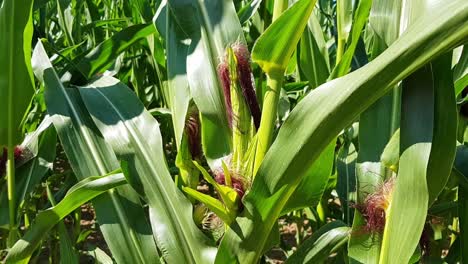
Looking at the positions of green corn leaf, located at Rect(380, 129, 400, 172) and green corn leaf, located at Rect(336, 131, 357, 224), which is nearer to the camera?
green corn leaf, located at Rect(380, 129, 400, 172)

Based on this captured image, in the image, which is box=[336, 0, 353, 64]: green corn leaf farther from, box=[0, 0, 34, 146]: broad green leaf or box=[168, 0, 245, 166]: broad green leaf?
box=[0, 0, 34, 146]: broad green leaf

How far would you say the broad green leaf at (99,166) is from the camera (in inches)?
37.2

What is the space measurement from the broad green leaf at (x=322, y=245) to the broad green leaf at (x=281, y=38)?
0.29m

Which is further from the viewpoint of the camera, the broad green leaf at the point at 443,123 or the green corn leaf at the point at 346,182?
the green corn leaf at the point at 346,182

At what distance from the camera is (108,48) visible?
4.20 feet

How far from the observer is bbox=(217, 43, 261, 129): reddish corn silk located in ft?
2.57

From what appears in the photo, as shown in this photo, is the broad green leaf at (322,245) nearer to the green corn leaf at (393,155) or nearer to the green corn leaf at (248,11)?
the green corn leaf at (393,155)

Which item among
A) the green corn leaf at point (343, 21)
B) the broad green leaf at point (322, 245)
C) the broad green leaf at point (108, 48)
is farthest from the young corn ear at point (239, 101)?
the broad green leaf at point (108, 48)

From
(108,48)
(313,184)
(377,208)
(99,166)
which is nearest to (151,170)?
(99,166)

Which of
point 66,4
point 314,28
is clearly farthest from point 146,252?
point 66,4

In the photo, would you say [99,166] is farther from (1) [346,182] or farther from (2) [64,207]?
(1) [346,182]

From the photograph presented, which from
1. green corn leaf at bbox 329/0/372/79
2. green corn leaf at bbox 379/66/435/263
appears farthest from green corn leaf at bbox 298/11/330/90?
green corn leaf at bbox 379/66/435/263

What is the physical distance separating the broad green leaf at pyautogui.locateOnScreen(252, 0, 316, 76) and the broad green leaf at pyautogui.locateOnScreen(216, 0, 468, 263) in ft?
0.34

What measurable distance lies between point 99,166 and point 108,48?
0.37m
